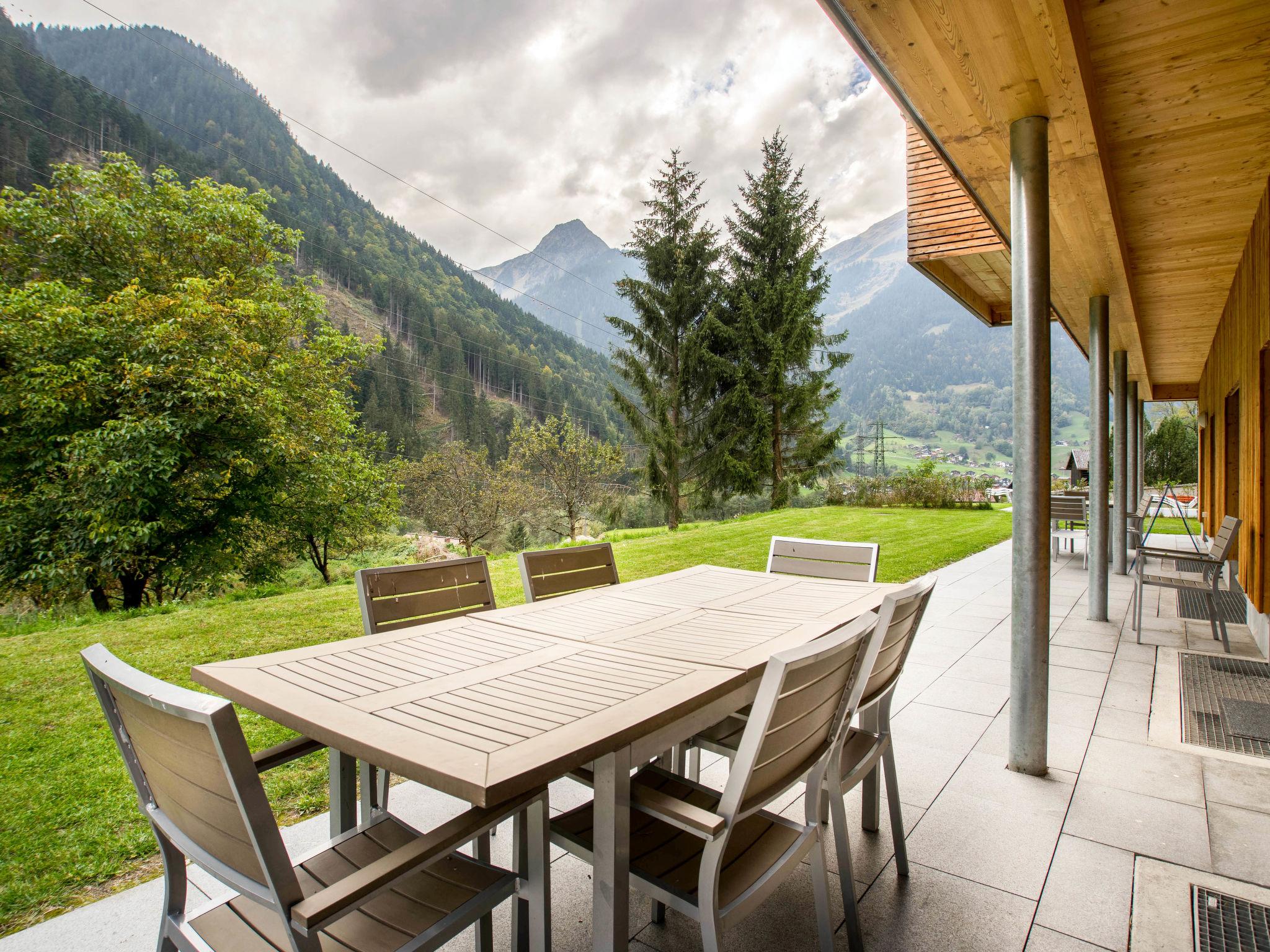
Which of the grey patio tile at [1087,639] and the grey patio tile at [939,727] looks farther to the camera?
the grey patio tile at [1087,639]

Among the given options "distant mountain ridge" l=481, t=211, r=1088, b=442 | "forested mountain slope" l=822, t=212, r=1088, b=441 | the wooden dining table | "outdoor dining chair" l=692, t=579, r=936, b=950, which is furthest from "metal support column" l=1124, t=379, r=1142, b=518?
the wooden dining table

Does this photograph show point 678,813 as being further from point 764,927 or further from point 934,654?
point 934,654

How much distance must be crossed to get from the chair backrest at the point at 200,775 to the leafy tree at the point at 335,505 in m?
12.7

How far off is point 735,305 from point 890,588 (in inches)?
707

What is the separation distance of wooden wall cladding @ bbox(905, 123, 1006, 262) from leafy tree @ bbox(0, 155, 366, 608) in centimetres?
993

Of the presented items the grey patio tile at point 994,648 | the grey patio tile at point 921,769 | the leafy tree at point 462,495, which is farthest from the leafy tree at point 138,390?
the grey patio tile at point 994,648

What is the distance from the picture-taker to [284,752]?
4.70 feet

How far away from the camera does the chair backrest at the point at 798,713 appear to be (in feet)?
3.69

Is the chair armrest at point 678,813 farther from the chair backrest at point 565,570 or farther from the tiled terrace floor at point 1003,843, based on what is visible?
the chair backrest at point 565,570

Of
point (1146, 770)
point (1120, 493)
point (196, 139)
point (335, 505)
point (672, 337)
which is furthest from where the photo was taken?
point (196, 139)

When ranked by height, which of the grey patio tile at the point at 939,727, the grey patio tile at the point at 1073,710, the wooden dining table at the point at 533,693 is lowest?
the grey patio tile at the point at 1073,710

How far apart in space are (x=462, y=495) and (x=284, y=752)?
1753cm

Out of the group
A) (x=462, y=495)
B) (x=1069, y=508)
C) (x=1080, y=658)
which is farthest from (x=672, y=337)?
(x=1080, y=658)

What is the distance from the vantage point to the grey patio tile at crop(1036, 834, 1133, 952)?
63.1 inches
